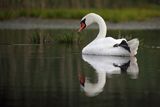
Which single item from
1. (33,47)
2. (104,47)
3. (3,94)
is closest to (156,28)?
(33,47)

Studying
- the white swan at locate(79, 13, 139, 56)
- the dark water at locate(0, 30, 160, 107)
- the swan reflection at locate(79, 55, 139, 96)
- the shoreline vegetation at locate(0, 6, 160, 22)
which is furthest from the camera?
the shoreline vegetation at locate(0, 6, 160, 22)

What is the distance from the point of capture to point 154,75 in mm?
15094

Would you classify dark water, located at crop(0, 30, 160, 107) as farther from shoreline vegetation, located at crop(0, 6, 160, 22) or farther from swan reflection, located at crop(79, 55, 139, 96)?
shoreline vegetation, located at crop(0, 6, 160, 22)

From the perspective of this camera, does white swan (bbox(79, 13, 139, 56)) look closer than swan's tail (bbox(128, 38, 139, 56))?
No

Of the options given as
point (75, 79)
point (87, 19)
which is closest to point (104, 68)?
point (75, 79)

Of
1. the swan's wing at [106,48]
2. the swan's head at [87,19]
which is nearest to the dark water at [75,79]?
the swan's wing at [106,48]

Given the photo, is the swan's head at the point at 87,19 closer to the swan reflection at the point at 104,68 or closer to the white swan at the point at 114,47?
the white swan at the point at 114,47

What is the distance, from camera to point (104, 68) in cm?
1650

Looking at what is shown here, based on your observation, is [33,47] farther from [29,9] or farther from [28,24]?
[29,9]

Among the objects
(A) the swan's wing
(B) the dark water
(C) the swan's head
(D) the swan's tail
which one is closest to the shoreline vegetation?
(C) the swan's head

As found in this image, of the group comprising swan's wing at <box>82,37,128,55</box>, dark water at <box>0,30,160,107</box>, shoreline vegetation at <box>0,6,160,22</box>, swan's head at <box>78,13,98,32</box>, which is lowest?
dark water at <box>0,30,160,107</box>

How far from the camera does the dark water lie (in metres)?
12.2

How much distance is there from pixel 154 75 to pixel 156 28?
21048mm

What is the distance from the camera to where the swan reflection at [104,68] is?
1375 centimetres
